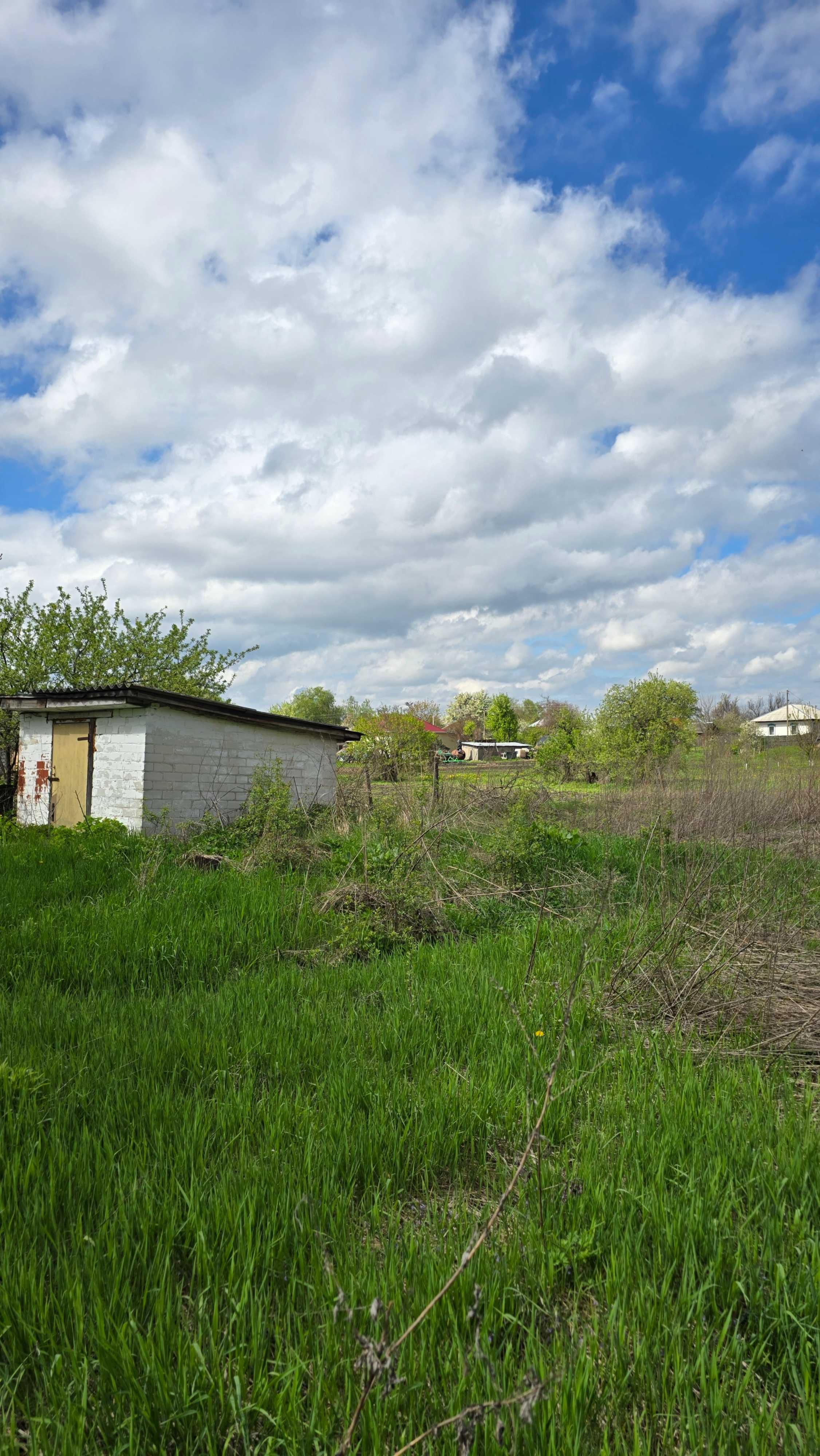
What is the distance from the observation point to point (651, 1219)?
108 inches

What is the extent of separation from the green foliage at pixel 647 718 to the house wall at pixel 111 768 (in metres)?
22.2

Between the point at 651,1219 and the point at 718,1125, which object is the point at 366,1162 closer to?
the point at 651,1219

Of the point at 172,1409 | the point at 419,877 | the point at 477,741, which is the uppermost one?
the point at 477,741

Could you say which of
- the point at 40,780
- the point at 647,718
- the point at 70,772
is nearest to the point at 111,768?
the point at 70,772

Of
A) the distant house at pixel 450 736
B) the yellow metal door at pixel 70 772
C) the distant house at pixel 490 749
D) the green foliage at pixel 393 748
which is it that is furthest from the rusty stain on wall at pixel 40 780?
the distant house at pixel 450 736

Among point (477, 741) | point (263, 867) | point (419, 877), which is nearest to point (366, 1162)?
point (419, 877)

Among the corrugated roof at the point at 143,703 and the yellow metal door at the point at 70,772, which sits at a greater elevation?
the corrugated roof at the point at 143,703

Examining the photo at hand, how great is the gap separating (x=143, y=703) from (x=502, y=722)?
69.2m

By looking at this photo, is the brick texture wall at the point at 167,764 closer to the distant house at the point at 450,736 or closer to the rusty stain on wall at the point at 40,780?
the rusty stain on wall at the point at 40,780

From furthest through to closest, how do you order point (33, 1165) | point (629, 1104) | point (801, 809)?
point (801, 809), point (629, 1104), point (33, 1165)

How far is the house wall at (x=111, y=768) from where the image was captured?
13742 mm

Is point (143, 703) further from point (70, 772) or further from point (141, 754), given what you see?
point (70, 772)

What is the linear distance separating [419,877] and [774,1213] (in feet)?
19.9

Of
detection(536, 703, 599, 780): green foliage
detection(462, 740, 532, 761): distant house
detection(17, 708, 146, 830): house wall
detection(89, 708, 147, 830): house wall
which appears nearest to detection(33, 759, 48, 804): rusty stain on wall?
detection(17, 708, 146, 830): house wall
